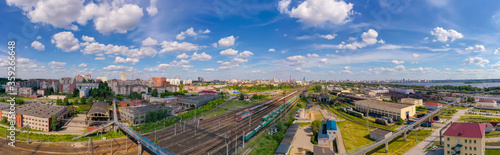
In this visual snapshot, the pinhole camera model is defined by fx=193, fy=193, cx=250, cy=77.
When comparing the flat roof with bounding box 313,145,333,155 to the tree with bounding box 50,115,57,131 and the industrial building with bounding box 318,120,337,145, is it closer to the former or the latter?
the industrial building with bounding box 318,120,337,145

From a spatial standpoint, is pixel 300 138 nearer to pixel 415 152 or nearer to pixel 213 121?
pixel 415 152

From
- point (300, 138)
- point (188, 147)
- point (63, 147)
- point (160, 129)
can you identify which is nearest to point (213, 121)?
point (160, 129)

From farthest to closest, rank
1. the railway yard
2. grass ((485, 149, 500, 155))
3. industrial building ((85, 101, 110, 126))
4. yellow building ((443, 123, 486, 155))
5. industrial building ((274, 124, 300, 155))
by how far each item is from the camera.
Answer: industrial building ((85, 101, 110, 126)) → the railway yard → industrial building ((274, 124, 300, 155)) → grass ((485, 149, 500, 155)) → yellow building ((443, 123, 486, 155))

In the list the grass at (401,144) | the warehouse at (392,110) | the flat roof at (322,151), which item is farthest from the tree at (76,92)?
the warehouse at (392,110)

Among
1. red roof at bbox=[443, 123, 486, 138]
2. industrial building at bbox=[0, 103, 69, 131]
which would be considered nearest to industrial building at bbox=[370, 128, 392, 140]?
red roof at bbox=[443, 123, 486, 138]

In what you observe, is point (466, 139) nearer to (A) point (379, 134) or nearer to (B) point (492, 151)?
(B) point (492, 151)

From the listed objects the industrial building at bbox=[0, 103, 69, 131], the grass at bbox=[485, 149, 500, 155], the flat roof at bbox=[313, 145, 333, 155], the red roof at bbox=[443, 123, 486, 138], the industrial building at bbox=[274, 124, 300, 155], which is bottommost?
the industrial building at bbox=[274, 124, 300, 155]

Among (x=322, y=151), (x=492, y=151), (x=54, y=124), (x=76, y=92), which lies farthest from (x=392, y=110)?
(x=76, y=92)
